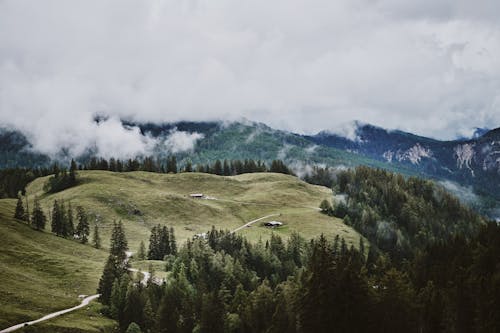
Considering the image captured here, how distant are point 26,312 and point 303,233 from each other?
128 m

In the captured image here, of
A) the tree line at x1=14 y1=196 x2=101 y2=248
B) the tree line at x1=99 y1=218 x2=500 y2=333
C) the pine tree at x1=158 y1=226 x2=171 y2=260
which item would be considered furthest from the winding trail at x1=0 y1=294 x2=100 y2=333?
the pine tree at x1=158 y1=226 x2=171 y2=260

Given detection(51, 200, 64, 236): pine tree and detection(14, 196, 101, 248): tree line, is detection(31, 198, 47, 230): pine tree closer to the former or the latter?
detection(14, 196, 101, 248): tree line

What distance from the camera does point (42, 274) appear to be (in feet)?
363

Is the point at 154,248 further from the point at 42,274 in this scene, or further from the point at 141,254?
the point at 42,274

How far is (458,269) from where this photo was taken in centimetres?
9831

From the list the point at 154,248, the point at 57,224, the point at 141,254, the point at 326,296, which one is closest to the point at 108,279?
the point at 141,254

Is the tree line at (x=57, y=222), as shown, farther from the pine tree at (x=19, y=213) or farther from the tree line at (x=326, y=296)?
the tree line at (x=326, y=296)

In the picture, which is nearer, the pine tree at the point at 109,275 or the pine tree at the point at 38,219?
the pine tree at the point at 109,275

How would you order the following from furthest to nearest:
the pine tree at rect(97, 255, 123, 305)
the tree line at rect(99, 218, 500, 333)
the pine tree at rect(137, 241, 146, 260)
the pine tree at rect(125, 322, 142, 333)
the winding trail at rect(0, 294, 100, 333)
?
the pine tree at rect(137, 241, 146, 260) < the pine tree at rect(97, 255, 123, 305) < the pine tree at rect(125, 322, 142, 333) < the winding trail at rect(0, 294, 100, 333) < the tree line at rect(99, 218, 500, 333)

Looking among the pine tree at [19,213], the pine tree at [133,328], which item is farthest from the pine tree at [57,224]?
the pine tree at [133,328]

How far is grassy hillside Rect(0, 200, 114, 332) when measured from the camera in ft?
285

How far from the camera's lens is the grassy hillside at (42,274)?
86875mm

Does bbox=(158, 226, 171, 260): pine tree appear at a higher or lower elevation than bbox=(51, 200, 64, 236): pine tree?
lower

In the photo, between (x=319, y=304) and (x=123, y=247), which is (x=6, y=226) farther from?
(x=319, y=304)
